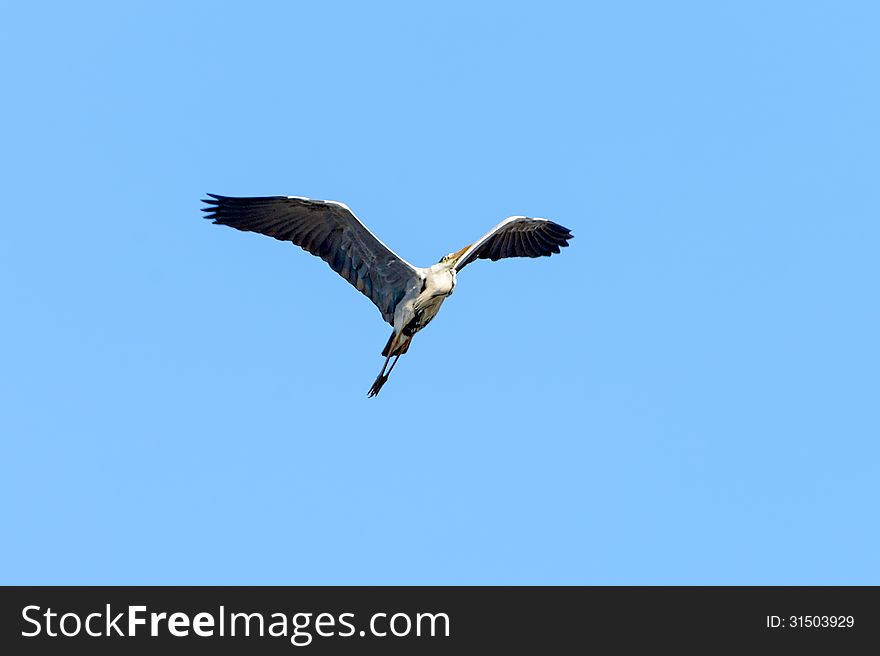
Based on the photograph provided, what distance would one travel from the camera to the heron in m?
25.0

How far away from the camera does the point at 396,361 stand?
26.3 meters

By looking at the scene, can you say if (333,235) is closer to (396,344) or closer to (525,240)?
(396,344)

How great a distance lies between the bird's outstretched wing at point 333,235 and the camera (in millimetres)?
24984

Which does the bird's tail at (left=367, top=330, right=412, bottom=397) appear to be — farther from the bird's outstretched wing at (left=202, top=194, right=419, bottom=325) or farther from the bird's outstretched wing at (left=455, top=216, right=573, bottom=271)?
the bird's outstretched wing at (left=455, top=216, right=573, bottom=271)

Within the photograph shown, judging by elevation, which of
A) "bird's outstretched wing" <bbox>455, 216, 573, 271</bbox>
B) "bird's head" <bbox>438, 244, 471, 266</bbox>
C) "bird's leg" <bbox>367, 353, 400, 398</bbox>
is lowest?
"bird's leg" <bbox>367, 353, 400, 398</bbox>

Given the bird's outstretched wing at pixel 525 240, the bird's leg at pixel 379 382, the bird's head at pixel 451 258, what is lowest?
the bird's leg at pixel 379 382

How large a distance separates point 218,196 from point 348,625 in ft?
26.3

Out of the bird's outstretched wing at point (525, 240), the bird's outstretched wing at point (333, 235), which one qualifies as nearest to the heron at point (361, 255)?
the bird's outstretched wing at point (333, 235)

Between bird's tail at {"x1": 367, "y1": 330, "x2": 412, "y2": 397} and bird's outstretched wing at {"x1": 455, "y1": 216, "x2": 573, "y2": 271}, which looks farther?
bird's outstretched wing at {"x1": 455, "y1": 216, "x2": 573, "y2": 271}

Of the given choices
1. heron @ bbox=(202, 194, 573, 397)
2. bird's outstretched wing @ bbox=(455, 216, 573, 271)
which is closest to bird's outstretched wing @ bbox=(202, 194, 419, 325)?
heron @ bbox=(202, 194, 573, 397)

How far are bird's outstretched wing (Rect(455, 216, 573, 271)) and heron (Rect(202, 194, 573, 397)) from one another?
1408mm

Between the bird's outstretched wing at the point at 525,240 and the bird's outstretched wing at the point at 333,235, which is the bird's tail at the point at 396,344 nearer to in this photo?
the bird's outstretched wing at the point at 333,235

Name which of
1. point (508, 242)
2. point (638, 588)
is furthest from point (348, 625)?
point (508, 242)

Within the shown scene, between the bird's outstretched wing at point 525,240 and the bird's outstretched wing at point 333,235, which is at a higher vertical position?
the bird's outstretched wing at point 525,240
